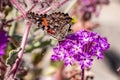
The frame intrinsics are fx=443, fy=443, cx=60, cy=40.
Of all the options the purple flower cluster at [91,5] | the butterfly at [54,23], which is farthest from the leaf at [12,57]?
the purple flower cluster at [91,5]

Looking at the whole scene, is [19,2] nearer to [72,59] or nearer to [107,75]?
[72,59]

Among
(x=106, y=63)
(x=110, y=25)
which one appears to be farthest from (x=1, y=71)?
(x=110, y=25)

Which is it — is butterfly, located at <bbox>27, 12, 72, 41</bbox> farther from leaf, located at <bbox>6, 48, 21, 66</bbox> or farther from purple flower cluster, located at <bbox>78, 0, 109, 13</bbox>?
purple flower cluster, located at <bbox>78, 0, 109, 13</bbox>

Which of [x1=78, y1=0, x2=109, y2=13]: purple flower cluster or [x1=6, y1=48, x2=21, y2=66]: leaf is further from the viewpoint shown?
[x1=78, y1=0, x2=109, y2=13]: purple flower cluster

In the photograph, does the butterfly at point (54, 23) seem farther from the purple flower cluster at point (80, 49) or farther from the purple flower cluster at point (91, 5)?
the purple flower cluster at point (91, 5)

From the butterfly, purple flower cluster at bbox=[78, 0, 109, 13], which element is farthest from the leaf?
purple flower cluster at bbox=[78, 0, 109, 13]
